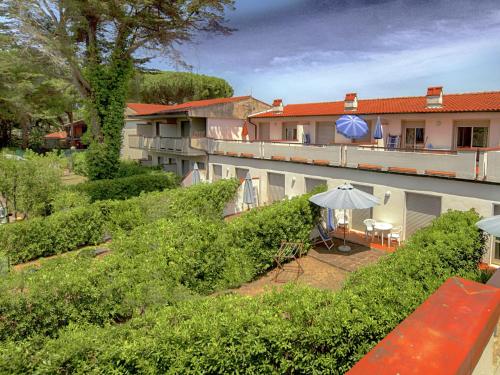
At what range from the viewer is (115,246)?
10562 millimetres

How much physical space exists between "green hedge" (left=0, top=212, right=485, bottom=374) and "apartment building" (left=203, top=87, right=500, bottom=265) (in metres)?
7.63

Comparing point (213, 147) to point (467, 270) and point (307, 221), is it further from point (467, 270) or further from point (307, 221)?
point (467, 270)

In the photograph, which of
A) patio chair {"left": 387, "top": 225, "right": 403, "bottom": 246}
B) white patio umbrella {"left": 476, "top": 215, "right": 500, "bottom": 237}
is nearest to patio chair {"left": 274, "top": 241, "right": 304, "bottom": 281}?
patio chair {"left": 387, "top": 225, "right": 403, "bottom": 246}

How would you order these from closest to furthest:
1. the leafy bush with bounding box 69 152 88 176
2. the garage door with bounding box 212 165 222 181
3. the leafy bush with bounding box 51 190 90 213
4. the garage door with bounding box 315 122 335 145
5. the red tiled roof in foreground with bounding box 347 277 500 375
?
the red tiled roof in foreground with bounding box 347 277 500 375
the leafy bush with bounding box 51 190 90 213
the garage door with bounding box 315 122 335 145
the garage door with bounding box 212 165 222 181
the leafy bush with bounding box 69 152 88 176

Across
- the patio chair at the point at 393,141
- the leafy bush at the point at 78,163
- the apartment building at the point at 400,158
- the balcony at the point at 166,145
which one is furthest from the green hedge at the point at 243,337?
the leafy bush at the point at 78,163

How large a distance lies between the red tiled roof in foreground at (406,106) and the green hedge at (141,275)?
32.0 ft

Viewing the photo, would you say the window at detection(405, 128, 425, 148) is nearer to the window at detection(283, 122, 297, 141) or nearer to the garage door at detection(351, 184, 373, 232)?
the garage door at detection(351, 184, 373, 232)

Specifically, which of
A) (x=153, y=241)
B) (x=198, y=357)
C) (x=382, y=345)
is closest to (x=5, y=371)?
(x=198, y=357)

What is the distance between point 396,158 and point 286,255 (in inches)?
251

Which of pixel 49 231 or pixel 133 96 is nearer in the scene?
pixel 49 231

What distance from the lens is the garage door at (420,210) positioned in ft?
46.1

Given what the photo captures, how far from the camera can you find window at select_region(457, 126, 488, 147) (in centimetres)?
1688

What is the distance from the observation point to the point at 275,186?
72.8 ft

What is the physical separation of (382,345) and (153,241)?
8.29 m
